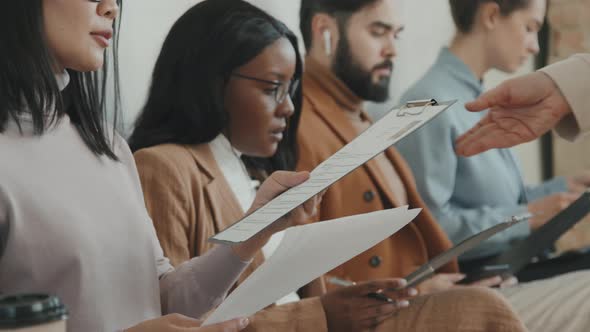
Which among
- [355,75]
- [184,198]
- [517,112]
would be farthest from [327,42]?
[184,198]

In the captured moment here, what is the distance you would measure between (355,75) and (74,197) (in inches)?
74.7

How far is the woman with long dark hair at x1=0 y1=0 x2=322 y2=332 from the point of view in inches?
60.1

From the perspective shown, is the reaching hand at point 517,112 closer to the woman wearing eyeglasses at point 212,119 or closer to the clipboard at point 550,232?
the woman wearing eyeglasses at point 212,119

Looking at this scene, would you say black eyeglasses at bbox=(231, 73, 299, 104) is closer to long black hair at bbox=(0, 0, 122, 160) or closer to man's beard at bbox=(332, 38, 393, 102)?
man's beard at bbox=(332, 38, 393, 102)

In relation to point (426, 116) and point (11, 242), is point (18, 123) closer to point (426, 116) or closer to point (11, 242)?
point (11, 242)

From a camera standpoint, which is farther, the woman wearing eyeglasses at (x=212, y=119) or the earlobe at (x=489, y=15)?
the earlobe at (x=489, y=15)

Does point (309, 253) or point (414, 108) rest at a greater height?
point (414, 108)

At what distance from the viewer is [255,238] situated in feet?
5.90

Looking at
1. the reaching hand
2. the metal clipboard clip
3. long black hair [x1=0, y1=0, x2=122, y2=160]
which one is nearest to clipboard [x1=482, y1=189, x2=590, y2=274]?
the reaching hand

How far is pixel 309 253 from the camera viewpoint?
1.50 meters

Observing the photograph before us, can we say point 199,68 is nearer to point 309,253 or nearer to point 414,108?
point 414,108

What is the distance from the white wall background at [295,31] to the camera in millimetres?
2623

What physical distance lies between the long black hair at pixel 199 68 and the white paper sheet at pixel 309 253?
3.13 feet

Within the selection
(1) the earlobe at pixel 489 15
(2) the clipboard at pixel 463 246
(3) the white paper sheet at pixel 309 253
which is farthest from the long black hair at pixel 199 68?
(1) the earlobe at pixel 489 15
